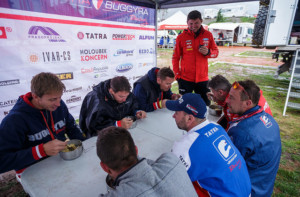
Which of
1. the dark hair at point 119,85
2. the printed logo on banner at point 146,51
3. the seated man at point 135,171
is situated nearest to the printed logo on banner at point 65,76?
the dark hair at point 119,85

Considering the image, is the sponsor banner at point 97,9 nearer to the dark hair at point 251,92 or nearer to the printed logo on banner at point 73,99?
the printed logo on banner at point 73,99

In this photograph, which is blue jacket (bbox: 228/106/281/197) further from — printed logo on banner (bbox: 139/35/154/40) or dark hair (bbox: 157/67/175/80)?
printed logo on banner (bbox: 139/35/154/40)

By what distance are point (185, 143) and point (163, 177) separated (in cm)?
38

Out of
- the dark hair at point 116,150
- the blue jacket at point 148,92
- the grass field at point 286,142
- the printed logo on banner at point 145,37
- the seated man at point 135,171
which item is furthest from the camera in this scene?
the printed logo on banner at point 145,37

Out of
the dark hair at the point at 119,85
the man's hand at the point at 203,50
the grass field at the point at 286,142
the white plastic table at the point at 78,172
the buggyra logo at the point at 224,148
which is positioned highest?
the man's hand at the point at 203,50

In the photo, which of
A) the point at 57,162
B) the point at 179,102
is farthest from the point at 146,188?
the point at 57,162

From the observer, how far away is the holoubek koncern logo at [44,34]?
2.65m

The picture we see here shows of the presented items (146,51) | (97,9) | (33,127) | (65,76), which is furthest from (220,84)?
(146,51)

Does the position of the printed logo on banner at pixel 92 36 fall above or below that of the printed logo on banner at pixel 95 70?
above

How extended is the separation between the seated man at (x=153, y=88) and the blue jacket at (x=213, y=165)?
4.19ft

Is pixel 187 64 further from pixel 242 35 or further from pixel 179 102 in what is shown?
pixel 242 35

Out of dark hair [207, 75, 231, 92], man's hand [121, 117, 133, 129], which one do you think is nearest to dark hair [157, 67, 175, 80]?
dark hair [207, 75, 231, 92]

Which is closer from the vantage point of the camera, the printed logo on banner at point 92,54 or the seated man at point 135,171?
the seated man at point 135,171

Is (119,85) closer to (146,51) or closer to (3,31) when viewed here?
(3,31)
